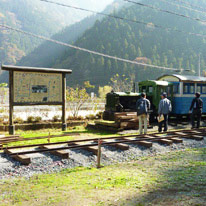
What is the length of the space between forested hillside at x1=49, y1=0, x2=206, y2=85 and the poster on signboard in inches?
4000

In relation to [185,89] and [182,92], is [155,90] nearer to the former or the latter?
[182,92]

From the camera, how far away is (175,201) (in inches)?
163

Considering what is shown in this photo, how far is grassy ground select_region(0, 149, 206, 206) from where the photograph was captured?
4.20m

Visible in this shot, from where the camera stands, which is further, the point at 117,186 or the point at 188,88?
the point at 188,88

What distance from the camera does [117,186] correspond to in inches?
191

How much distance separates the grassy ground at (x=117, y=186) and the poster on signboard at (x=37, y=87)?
7.00 meters

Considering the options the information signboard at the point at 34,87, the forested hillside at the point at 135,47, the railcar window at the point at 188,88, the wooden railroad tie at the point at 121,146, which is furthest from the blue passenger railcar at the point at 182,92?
the forested hillside at the point at 135,47

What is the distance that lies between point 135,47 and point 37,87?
130m

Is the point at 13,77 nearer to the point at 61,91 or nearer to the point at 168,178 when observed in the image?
the point at 61,91

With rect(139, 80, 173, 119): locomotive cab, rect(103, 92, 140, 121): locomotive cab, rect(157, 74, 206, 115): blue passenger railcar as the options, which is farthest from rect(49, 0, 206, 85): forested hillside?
rect(103, 92, 140, 121): locomotive cab

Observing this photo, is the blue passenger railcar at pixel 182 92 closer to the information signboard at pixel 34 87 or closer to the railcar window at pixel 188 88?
the railcar window at pixel 188 88

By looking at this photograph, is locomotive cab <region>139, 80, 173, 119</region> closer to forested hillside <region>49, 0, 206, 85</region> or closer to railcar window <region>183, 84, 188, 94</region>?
railcar window <region>183, 84, 188, 94</region>

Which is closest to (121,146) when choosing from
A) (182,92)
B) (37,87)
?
(37,87)

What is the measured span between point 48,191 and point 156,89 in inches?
473
